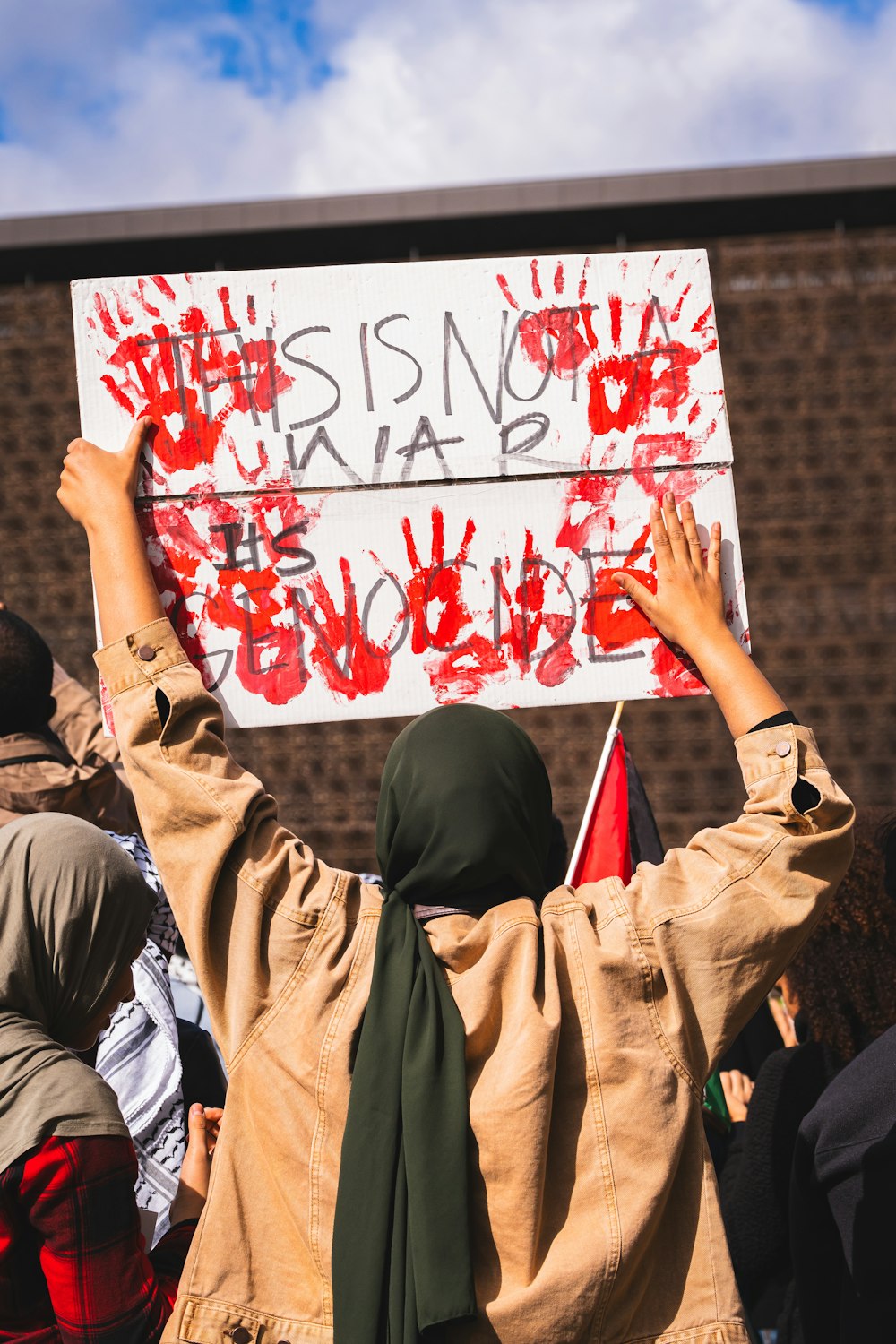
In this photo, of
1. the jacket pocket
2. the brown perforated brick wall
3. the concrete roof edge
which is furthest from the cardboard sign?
the concrete roof edge

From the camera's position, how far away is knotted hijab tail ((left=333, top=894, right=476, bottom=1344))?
46.4 inches

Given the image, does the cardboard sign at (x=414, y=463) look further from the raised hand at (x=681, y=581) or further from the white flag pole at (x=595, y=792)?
the white flag pole at (x=595, y=792)

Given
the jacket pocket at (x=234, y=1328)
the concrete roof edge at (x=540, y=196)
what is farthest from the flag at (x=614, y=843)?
the concrete roof edge at (x=540, y=196)

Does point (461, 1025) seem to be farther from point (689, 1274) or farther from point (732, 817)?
point (732, 817)

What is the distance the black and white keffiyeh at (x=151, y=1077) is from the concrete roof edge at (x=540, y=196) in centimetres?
496

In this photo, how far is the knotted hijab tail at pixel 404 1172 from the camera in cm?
118

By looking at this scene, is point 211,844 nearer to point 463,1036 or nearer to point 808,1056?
point 463,1036

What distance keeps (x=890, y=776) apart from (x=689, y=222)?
313cm

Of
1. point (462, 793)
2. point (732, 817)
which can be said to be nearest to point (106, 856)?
point (462, 793)

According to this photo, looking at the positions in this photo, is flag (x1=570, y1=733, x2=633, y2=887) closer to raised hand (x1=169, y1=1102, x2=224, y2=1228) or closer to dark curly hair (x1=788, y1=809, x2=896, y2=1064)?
dark curly hair (x1=788, y1=809, x2=896, y2=1064)

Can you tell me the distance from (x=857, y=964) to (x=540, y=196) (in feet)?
16.1

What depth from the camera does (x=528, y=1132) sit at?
3.97 feet

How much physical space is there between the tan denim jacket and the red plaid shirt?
0.45 feet

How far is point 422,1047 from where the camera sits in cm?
122
